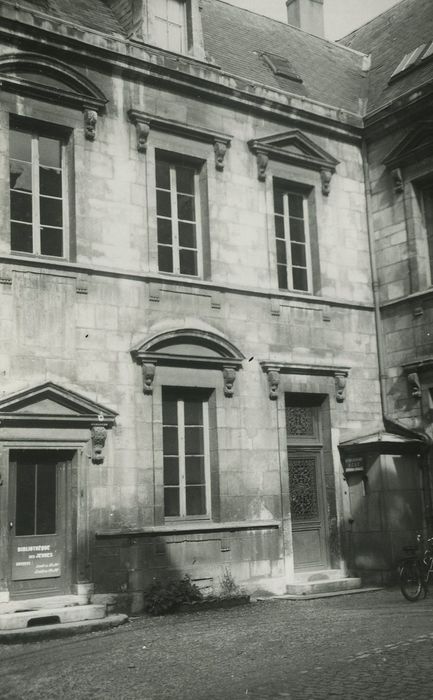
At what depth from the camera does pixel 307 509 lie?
569 inches

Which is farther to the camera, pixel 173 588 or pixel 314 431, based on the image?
pixel 314 431

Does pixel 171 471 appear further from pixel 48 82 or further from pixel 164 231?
pixel 48 82

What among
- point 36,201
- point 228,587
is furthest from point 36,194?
point 228,587

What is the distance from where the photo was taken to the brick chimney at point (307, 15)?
68.7 feet

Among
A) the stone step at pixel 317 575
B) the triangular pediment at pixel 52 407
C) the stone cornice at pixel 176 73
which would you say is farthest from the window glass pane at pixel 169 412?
the stone cornice at pixel 176 73

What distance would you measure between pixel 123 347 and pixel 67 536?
2.77 m

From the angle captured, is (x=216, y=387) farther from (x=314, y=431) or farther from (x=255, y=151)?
(x=255, y=151)

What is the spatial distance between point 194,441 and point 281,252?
3.82 m

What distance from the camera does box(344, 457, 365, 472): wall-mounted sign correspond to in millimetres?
14414

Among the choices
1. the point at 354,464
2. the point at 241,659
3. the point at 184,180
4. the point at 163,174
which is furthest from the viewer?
the point at 354,464

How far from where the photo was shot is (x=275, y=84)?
16125 millimetres

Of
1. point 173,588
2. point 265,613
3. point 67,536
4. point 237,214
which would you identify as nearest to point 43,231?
point 237,214

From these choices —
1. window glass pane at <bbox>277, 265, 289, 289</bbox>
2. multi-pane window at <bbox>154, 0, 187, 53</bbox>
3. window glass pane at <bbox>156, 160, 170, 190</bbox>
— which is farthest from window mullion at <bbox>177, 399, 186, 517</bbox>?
multi-pane window at <bbox>154, 0, 187, 53</bbox>

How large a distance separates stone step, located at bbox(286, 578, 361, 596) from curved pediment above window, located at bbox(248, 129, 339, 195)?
6.67 meters
